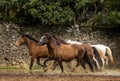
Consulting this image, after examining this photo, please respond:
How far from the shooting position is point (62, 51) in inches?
775

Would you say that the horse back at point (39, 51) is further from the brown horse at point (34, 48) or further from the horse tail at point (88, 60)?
the horse tail at point (88, 60)

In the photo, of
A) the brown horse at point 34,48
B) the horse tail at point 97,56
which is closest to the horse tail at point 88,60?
the horse tail at point 97,56

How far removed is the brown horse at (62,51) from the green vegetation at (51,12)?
491 centimetres

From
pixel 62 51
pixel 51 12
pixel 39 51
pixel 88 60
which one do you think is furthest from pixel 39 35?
pixel 62 51

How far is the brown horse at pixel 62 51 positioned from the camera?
762 inches

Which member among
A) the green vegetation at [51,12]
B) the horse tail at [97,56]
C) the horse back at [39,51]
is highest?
the green vegetation at [51,12]

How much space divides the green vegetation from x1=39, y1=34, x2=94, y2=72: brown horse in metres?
4.91

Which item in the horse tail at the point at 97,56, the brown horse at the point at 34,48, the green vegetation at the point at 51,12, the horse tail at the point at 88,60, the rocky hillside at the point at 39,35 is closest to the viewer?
the horse tail at the point at 88,60

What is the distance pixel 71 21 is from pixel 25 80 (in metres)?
12.6

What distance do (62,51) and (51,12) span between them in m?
6.17

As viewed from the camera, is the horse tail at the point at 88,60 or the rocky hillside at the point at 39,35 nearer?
the horse tail at the point at 88,60

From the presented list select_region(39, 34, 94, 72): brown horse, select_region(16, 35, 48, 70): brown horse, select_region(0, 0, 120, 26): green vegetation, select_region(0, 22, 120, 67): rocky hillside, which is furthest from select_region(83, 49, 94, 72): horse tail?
select_region(0, 22, 120, 67): rocky hillside

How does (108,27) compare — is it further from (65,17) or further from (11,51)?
(11,51)

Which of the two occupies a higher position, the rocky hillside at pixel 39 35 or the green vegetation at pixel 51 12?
the green vegetation at pixel 51 12
